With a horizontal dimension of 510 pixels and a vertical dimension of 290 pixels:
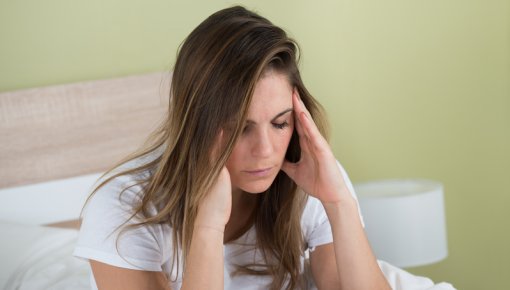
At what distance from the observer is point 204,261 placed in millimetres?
1568

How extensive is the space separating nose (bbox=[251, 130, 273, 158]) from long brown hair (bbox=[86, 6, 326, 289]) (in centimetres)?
5

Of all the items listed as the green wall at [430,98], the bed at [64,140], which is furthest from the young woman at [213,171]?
the green wall at [430,98]

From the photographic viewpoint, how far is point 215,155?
5.18ft

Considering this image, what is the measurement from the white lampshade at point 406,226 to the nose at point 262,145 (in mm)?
1073

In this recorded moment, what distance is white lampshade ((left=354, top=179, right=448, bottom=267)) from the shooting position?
258cm

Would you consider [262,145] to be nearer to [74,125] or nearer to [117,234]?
[117,234]

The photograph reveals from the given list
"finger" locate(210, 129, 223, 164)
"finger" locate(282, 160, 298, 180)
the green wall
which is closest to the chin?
"finger" locate(210, 129, 223, 164)

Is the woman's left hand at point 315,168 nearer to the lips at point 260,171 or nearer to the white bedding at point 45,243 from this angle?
the lips at point 260,171

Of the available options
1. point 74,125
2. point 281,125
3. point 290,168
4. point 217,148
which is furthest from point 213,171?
point 74,125

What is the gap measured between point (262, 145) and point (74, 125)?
1204 mm

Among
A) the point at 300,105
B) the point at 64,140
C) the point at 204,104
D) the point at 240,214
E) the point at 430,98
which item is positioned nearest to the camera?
the point at 204,104

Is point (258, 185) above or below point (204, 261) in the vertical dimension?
above

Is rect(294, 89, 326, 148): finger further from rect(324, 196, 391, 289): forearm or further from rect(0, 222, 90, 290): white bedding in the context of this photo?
rect(0, 222, 90, 290): white bedding

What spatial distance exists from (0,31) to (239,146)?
1286 millimetres
